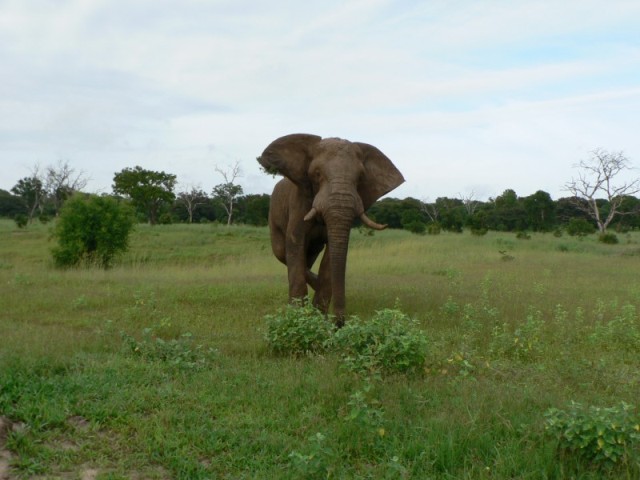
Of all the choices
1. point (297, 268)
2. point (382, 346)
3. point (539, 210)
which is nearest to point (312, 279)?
point (297, 268)

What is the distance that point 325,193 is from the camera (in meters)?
8.09

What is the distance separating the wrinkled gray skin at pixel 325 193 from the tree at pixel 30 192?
48736 millimetres

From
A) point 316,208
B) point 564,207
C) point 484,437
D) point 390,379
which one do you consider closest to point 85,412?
point 390,379

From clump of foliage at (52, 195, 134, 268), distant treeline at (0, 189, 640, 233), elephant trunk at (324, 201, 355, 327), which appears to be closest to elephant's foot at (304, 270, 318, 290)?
elephant trunk at (324, 201, 355, 327)

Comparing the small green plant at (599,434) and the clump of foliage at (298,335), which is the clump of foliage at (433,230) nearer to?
the clump of foliage at (298,335)

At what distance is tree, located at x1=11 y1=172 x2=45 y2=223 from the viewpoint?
54.1 metres

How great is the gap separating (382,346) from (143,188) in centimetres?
4045

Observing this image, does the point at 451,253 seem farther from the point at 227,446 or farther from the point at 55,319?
the point at 227,446

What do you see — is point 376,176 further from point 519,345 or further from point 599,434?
point 599,434

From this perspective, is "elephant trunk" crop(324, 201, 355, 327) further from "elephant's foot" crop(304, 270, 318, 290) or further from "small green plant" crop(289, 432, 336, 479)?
"small green plant" crop(289, 432, 336, 479)

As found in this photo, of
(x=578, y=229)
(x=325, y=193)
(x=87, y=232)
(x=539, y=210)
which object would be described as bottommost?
(x=87, y=232)

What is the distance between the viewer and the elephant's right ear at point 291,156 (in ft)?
28.7

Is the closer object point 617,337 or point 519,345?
point 519,345

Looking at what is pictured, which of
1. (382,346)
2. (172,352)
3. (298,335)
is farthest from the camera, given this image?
(298,335)
